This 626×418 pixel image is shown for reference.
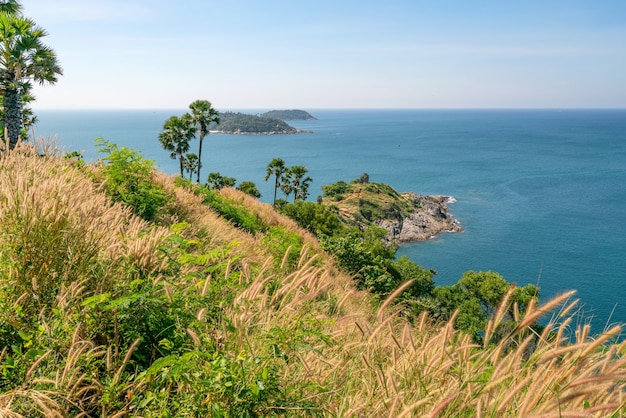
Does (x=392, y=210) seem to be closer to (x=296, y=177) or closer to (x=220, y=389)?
(x=296, y=177)

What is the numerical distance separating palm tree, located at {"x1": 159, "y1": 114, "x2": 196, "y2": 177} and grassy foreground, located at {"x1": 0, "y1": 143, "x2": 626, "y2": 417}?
1775 inches

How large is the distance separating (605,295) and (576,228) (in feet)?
113

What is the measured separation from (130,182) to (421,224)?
82.1 meters

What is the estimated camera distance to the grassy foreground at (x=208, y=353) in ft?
8.59

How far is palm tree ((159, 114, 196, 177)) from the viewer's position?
47.0m

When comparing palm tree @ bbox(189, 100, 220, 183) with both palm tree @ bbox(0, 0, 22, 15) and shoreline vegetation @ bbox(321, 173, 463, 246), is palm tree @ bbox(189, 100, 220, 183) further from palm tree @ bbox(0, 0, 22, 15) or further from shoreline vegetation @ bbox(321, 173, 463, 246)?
shoreline vegetation @ bbox(321, 173, 463, 246)

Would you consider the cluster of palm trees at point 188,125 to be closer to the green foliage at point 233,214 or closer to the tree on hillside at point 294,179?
the tree on hillside at point 294,179

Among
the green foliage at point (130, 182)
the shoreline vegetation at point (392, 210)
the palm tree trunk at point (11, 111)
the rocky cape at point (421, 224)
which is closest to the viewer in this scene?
the green foliage at point (130, 182)

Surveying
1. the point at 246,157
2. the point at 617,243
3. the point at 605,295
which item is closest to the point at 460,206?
the point at 617,243

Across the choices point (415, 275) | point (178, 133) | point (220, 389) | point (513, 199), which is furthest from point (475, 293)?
point (513, 199)

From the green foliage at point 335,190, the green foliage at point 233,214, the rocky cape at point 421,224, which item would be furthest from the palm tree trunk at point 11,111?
the green foliage at point 335,190

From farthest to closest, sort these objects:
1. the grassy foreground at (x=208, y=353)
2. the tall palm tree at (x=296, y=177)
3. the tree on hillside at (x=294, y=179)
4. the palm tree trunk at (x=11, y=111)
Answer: the tree on hillside at (x=294, y=179), the tall palm tree at (x=296, y=177), the palm tree trunk at (x=11, y=111), the grassy foreground at (x=208, y=353)

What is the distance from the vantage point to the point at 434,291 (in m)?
35.9

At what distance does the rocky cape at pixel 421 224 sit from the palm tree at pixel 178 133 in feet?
144
